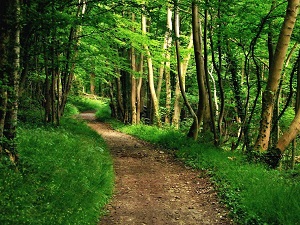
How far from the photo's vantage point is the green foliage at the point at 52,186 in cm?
415

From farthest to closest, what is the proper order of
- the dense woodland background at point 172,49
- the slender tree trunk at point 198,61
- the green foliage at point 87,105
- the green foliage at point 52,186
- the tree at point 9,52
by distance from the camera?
the green foliage at point 87,105, the slender tree trunk at point 198,61, the dense woodland background at point 172,49, the tree at point 9,52, the green foliage at point 52,186

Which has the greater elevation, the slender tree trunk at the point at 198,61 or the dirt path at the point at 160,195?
the slender tree trunk at the point at 198,61

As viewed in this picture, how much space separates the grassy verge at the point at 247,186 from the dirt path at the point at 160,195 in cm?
32

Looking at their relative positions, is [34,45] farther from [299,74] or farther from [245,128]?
[299,74]

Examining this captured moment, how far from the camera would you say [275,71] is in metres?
9.16

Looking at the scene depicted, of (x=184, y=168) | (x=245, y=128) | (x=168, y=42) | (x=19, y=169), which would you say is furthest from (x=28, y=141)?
Result: (x=168, y=42)

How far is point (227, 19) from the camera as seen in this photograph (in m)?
9.77

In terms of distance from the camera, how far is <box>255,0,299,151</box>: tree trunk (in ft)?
27.8

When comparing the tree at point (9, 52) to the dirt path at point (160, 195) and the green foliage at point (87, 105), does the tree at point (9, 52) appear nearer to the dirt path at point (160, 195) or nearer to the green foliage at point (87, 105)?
the dirt path at point (160, 195)

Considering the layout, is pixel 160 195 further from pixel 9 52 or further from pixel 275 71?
pixel 275 71

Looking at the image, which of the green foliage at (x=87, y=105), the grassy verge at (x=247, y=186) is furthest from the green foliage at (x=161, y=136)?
the green foliage at (x=87, y=105)

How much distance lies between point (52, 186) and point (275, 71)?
7405 mm

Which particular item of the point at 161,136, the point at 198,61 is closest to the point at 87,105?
the point at 161,136

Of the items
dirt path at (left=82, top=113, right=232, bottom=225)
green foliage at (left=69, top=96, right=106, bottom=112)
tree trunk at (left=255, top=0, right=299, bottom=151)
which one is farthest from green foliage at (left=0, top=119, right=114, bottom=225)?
green foliage at (left=69, top=96, right=106, bottom=112)
